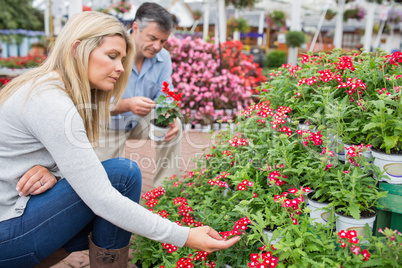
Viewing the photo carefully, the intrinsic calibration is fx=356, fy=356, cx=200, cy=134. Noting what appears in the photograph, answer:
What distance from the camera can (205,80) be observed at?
5742 mm

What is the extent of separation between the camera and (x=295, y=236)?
1384 millimetres

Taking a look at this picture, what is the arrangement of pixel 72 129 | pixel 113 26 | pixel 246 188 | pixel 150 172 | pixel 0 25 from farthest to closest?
pixel 0 25, pixel 150 172, pixel 246 188, pixel 113 26, pixel 72 129

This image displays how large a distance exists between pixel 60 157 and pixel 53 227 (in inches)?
13.5

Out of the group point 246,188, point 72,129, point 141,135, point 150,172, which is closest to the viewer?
point 72,129

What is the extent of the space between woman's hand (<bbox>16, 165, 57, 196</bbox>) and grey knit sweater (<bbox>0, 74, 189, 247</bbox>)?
0.12 ft

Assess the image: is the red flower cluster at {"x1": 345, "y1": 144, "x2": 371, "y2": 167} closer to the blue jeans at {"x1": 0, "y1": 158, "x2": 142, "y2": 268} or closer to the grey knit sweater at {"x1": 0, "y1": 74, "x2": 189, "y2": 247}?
the grey knit sweater at {"x1": 0, "y1": 74, "x2": 189, "y2": 247}

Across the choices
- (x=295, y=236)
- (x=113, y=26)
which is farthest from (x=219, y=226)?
(x=113, y=26)

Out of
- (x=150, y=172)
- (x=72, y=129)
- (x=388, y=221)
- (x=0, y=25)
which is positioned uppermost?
(x=0, y=25)

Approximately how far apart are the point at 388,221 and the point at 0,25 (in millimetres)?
25139

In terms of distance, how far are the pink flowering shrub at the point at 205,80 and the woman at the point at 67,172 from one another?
3842 mm

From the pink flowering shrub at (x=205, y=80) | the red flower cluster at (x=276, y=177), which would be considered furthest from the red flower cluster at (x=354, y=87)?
the pink flowering shrub at (x=205, y=80)

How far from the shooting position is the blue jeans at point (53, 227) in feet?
4.62

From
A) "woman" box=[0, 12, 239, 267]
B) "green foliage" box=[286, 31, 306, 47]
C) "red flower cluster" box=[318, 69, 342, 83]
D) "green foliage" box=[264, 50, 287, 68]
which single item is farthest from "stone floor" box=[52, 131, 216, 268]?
"green foliage" box=[286, 31, 306, 47]

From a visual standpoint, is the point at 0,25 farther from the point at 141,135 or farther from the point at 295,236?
the point at 295,236
